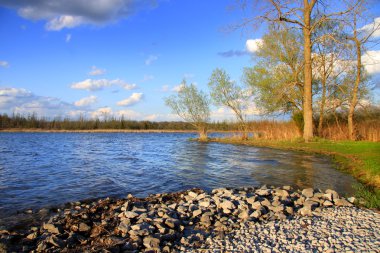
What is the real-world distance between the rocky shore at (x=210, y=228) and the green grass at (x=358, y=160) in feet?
2.92

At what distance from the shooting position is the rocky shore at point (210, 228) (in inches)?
192

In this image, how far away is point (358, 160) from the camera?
Result: 44.4ft

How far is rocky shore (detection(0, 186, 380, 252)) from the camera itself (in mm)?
4887

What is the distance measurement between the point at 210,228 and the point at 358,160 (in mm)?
10663

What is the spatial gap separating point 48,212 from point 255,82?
26461mm

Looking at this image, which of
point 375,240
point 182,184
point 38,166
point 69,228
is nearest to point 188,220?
point 69,228

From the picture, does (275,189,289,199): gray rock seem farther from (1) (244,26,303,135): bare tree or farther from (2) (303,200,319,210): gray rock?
(1) (244,26,303,135): bare tree

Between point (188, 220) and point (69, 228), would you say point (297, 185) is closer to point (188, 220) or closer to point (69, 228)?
point (188, 220)

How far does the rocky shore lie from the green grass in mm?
889

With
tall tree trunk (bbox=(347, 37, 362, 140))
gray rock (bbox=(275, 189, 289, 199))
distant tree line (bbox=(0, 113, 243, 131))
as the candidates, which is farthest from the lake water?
distant tree line (bbox=(0, 113, 243, 131))

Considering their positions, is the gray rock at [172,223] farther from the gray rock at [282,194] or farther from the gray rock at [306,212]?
the gray rock at [282,194]

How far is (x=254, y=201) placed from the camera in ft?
24.8

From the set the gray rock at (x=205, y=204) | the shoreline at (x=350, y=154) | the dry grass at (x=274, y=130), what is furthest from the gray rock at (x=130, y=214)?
the dry grass at (x=274, y=130)

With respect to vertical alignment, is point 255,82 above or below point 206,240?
above
